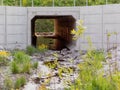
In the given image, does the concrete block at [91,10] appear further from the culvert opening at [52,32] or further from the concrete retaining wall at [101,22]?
the culvert opening at [52,32]

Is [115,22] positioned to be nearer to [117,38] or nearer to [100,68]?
[117,38]

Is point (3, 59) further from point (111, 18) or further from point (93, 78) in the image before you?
point (93, 78)

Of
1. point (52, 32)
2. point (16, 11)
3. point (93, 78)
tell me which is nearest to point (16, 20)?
point (16, 11)

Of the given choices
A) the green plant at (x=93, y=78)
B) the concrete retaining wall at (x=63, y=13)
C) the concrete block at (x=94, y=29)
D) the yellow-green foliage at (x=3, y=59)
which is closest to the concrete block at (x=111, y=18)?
the concrete retaining wall at (x=63, y=13)

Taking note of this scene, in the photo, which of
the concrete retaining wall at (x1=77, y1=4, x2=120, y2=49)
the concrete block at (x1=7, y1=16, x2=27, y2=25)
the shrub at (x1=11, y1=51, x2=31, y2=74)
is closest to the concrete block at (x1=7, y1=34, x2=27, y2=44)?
the concrete block at (x1=7, y1=16, x2=27, y2=25)

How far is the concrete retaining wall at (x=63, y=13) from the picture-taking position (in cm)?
1575

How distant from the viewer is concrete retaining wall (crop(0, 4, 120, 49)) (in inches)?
620

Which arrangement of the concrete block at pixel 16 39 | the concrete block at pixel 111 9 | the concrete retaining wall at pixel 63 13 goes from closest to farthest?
the concrete block at pixel 111 9 < the concrete retaining wall at pixel 63 13 < the concrete block at pixel 16 39

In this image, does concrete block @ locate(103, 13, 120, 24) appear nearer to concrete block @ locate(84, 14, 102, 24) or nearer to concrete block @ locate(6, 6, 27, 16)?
concrete block @ locate(84, 14, 102, 24)

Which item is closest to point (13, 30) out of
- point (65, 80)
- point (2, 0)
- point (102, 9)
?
point (2, 0)

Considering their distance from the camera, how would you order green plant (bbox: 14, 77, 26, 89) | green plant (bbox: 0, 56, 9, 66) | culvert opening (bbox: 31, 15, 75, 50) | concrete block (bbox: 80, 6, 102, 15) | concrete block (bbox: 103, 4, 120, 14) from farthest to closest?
culvert opening (bbox: 31, 15, 75, 50), concrete block (bbox: 80, 6, 102, 15), concrete block (bbox: 103, 4, 120, 14), green plant (bbox: 0, 56, 9, 66), green plant (bbox: 14, 77, 26, 89)

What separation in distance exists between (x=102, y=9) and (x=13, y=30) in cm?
387

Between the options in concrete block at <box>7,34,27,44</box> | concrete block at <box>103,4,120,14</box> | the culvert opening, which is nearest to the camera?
concrete block at <box>103,4,120,14</box>

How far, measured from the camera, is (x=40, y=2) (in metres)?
18.1
